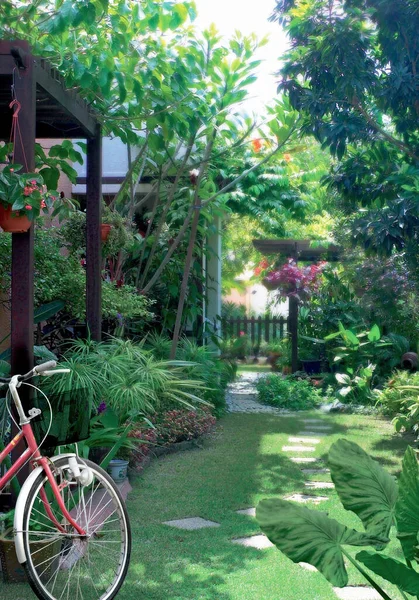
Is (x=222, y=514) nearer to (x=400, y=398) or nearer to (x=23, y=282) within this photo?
(x=23, y=282)

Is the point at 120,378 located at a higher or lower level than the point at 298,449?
higher

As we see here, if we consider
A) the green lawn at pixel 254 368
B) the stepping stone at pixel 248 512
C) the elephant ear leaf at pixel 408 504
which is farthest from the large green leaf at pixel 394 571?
the green lawn at pixel 254 368

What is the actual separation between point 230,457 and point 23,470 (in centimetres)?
314

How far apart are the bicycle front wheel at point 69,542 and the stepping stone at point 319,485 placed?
2.24 meters

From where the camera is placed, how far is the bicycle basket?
3609 millimetres

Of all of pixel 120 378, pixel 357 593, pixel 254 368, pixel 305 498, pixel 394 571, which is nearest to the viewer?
pixel 394 571

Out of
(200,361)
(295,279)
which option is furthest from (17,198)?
(295,279)

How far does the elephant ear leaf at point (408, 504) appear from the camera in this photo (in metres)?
1.88

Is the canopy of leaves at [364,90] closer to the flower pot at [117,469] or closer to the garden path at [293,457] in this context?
the garden path at [293,457]

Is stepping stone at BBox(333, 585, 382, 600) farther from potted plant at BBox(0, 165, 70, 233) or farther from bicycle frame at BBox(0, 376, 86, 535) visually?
potted plant at BBox(0, 165, 70, 233)

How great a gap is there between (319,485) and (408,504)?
13.6 ft

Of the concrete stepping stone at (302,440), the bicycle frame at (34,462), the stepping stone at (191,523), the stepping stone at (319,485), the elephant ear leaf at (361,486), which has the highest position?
the elephant ear leaf at (361,486)

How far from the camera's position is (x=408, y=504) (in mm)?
1891

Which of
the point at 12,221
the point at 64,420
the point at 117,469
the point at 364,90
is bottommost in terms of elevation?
the point at 117,469
